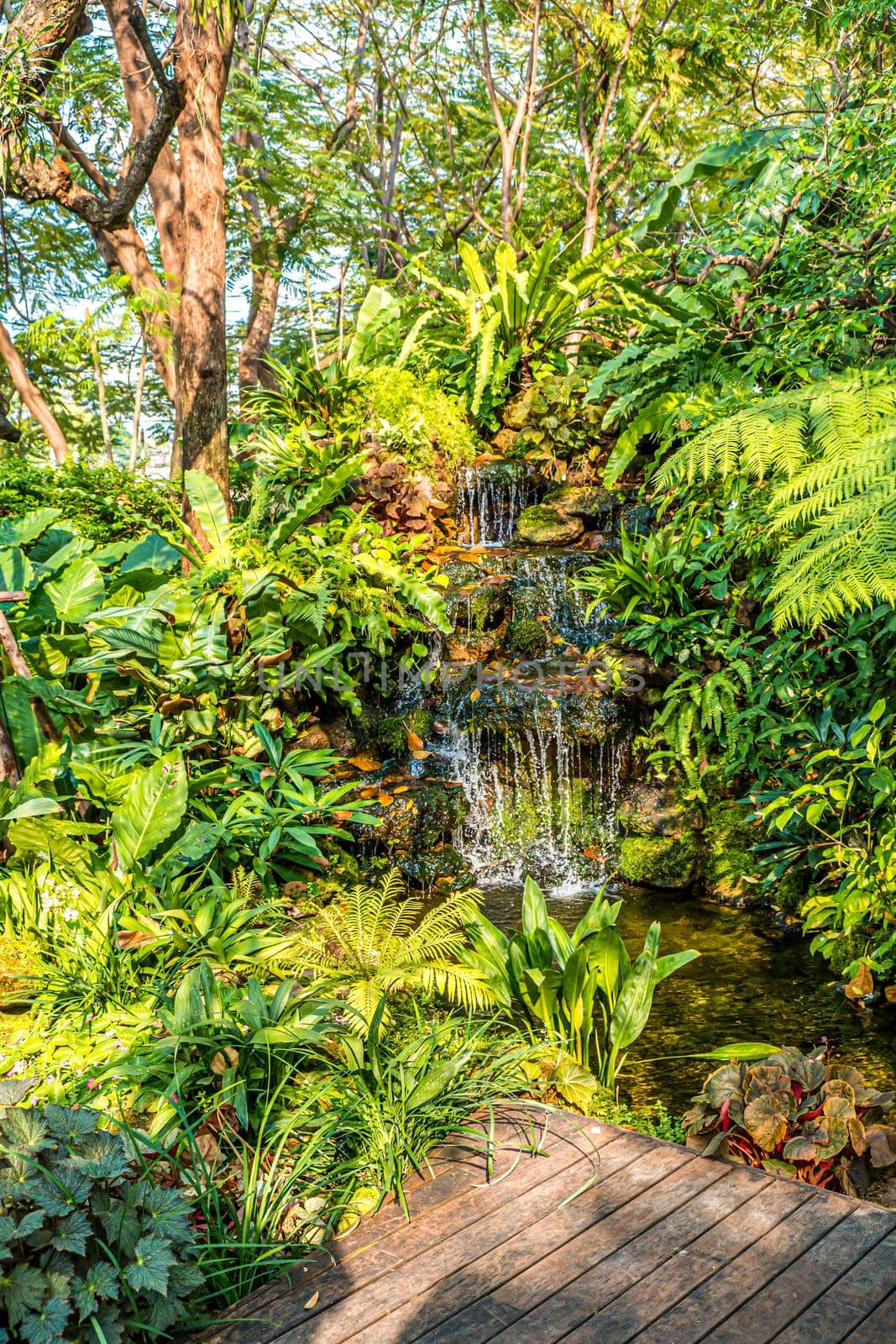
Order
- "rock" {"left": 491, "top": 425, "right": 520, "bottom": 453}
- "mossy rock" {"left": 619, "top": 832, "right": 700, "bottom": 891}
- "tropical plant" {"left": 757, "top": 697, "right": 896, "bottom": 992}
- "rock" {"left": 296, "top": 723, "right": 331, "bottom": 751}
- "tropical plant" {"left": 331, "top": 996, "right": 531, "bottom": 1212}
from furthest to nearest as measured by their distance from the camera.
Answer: "rock" {"left": 491, "top": 425, "right": 520, "bottom": 453} < "rock" {"left": 296, "top": 723, "right": 331, "bottom": 751} < "mossy rock" {"left": 619, "top": 832, "right": 700, "bottom": 891} < "tropical plant" {"left": 757, "top": 697, "right": 896, "bottom": 992} < "tropical plant" {"left": 331, "top": 996, "right": 531, "bottom": 1212}

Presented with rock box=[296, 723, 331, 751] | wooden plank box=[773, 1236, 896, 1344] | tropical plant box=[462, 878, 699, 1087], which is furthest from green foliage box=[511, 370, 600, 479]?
wooden plank box=[773, 1236, 896, 1344]

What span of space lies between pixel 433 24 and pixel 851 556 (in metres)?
11.4

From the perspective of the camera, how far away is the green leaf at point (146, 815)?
394 centimetres

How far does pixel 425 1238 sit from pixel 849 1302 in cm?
90

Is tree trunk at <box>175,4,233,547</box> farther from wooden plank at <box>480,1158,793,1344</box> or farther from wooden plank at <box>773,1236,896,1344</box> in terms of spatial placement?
wooden plank at <box>773,1236,896,1344</box>

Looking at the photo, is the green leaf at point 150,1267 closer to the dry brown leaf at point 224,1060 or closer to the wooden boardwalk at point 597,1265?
the wooden boardwalk at point 597,1265

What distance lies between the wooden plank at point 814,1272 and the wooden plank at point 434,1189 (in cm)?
64

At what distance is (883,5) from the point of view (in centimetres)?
522

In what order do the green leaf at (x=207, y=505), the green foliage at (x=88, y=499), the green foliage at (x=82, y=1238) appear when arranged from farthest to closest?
the green foliage at (x=88, y=499) < the green leaf at (x=207, y=505) < the green foliage at (x=82, y=1238)

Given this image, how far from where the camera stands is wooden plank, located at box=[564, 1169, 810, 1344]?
1.93 m

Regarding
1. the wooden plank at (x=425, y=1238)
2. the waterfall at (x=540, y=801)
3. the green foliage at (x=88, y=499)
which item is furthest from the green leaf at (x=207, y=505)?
the wooden plank at (x=425, y=1238)

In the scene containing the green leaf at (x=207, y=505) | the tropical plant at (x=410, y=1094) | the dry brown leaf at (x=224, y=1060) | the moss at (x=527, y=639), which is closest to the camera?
the tropical plant at (x=410, y=1094)

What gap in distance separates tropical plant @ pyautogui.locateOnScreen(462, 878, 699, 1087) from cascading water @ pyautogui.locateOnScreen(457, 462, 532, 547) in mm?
4960

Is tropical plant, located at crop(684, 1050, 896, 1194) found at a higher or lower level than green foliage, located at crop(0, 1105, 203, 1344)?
lower
